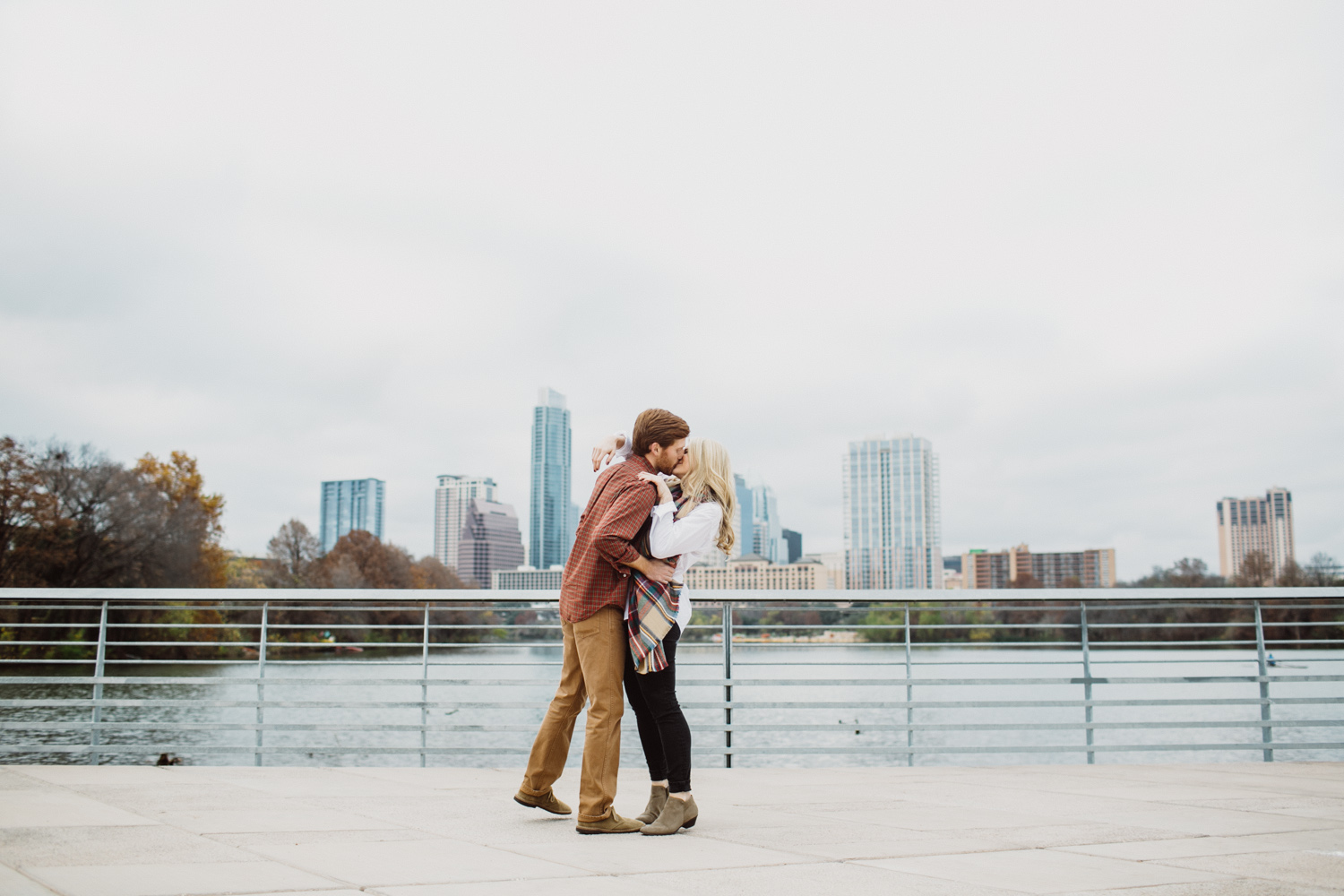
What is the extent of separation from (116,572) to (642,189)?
3483 centimetres

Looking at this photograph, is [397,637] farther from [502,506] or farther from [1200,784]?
[502,506]

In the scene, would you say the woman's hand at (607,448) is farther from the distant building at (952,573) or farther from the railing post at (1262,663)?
the distant building at (952,573)

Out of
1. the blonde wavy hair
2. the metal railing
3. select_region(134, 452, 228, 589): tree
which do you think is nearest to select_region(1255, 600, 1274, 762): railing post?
the metal railing

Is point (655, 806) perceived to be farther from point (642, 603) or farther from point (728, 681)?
Answer: point (728, 681)

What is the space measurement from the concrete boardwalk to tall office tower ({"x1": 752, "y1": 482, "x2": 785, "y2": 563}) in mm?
142638

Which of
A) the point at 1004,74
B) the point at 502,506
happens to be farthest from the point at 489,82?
the point at 502,506

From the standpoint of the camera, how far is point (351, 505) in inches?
7480

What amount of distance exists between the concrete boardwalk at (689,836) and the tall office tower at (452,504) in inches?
5589

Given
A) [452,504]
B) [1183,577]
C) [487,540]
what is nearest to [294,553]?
[1183,577]

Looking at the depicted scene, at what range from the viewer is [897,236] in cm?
6512

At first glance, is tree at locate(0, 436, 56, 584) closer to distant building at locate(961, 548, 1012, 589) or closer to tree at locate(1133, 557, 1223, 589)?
tree at locate(1133, 557, 1223, 589)

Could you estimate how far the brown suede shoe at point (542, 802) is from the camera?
3.40m

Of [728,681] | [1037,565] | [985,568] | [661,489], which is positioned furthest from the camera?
[985,568]

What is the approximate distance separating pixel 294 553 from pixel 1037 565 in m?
104
